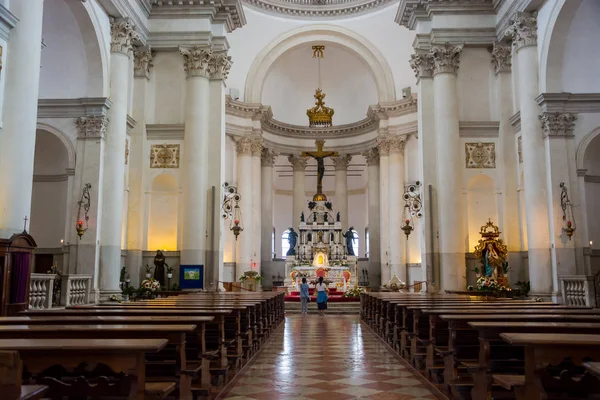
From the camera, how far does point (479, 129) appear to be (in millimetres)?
19875

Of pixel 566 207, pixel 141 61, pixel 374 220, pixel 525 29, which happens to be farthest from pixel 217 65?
pixel 374 220

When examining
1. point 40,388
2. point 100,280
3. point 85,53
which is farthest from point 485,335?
point 85,53

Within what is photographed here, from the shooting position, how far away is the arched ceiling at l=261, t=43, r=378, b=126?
3519cm

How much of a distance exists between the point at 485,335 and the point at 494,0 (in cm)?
1726

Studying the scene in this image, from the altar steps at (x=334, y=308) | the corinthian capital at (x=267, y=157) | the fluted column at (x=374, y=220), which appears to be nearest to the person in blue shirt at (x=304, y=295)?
the altar steps at (x=334, y=308)

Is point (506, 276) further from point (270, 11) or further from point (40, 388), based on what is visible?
point (270, 11)

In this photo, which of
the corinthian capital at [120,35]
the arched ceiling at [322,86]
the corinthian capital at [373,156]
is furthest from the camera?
the arched ceiling at [322,86]

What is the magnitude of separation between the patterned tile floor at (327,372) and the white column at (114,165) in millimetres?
6177

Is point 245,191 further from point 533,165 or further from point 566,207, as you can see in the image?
point 566,207

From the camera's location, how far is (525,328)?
5.18 metres

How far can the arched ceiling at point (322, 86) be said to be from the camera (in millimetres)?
35188

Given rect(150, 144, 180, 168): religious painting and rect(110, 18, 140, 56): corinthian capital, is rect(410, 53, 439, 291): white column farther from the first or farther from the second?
rect(110, 18, 140, 56): corinthian capital

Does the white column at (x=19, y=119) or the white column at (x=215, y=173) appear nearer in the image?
the white column at (x=19, y=119)

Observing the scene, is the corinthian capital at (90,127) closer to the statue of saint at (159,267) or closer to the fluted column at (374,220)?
the statue of saint at (159,267)
